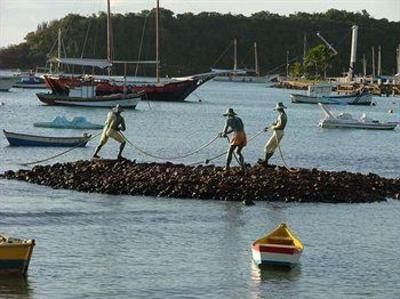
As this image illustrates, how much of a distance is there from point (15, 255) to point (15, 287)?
0.62m

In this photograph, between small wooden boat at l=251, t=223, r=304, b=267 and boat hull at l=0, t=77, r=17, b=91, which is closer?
small wooden boat at l=251, t=223, r=304, b=267

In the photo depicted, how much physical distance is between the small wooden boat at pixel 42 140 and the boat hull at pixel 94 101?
39334 mm

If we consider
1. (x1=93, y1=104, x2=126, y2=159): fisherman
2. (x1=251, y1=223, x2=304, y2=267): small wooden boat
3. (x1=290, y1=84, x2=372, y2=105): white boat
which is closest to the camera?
(x1=251, y1=223, x2=304, y2=267): small wooden boat

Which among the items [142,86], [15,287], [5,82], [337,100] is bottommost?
[337,100]

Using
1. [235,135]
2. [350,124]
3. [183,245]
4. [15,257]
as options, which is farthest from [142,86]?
[15,257]

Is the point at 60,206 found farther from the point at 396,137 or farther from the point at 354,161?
the point at 396,137

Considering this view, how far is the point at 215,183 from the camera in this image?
36.6 m

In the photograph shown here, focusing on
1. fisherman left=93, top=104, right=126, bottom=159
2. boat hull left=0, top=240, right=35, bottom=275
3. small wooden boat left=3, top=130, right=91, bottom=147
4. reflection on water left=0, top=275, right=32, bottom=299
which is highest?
fisherman left=93, top=104, right=126, bottom=159

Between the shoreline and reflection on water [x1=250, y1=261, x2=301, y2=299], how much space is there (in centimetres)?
968

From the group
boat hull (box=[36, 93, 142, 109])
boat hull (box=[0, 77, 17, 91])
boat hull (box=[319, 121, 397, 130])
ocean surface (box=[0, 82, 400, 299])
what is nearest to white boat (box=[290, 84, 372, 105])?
boat hull (box=[0, 77, 17, 91])

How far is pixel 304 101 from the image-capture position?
13275 cm

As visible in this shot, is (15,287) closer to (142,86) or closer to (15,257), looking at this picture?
(15,257)

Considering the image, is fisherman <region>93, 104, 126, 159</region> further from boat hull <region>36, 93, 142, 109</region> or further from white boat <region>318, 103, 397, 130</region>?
boat hull <region>36, 93, 142, 109</region>

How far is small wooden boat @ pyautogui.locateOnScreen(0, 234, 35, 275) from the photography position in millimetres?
22969
